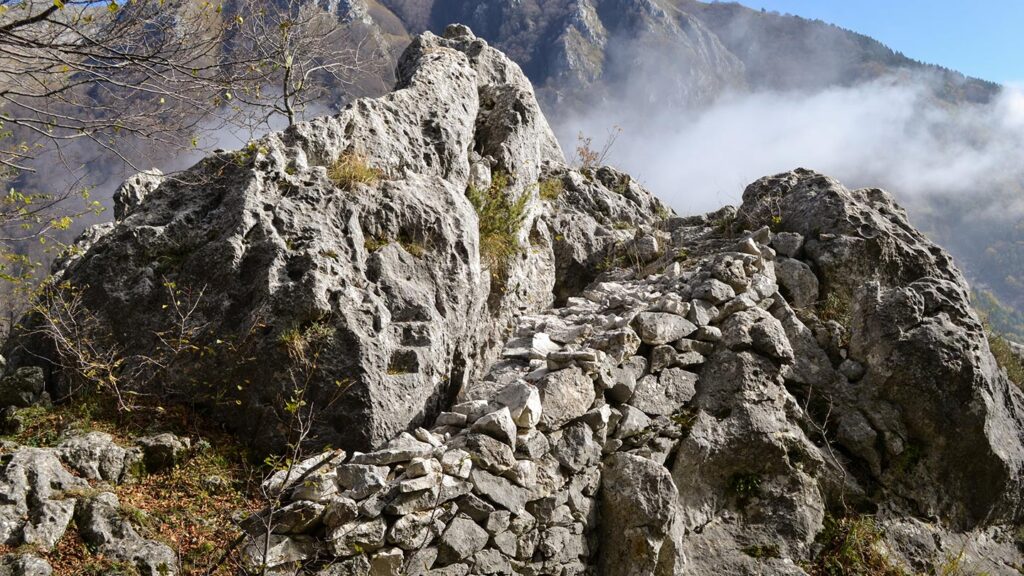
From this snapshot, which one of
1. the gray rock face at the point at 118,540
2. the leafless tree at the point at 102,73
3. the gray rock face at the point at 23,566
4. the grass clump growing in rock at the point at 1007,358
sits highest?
the grass clump growing in rock at the point at 1007,358

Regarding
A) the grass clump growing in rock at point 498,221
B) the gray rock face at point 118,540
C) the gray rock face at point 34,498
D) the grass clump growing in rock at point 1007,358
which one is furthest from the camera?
the grass clump growing in rock at point 1007,358

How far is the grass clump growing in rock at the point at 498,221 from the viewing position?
27.3 ft

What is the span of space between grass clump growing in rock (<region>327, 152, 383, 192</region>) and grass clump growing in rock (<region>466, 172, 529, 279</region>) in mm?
1666

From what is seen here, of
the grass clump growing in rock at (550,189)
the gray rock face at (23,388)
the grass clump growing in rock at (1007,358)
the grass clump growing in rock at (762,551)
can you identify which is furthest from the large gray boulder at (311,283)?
the grass clump growing in rock at (1007,358)

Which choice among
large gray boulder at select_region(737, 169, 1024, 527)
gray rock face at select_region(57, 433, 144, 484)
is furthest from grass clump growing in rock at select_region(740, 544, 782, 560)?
gray rock face at select_region(57, 433, 144, 484)

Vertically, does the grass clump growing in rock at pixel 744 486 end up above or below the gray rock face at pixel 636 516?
above

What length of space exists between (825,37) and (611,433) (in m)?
149

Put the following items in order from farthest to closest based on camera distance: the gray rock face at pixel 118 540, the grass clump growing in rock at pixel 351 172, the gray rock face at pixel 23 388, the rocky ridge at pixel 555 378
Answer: the grass clump growing in rock at pixel 351 172, the gray rock face at pixel 23 388, the rocky ridge at pixel 555 378, the gray rock face at pixel 118 540

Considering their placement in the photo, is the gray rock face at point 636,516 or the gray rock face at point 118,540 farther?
the gray rock face at point 636,516

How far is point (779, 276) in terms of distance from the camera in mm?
8477

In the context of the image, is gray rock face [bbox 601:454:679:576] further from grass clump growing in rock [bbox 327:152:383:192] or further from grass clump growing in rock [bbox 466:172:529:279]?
grass clump growing in rock [bbox 327:152:383:192]

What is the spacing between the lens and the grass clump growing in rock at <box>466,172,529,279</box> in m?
8.31

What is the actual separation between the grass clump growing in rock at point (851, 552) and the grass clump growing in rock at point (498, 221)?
461 cm

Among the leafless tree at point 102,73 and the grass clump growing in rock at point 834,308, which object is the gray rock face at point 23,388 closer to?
the leafless tree at point 102,73
